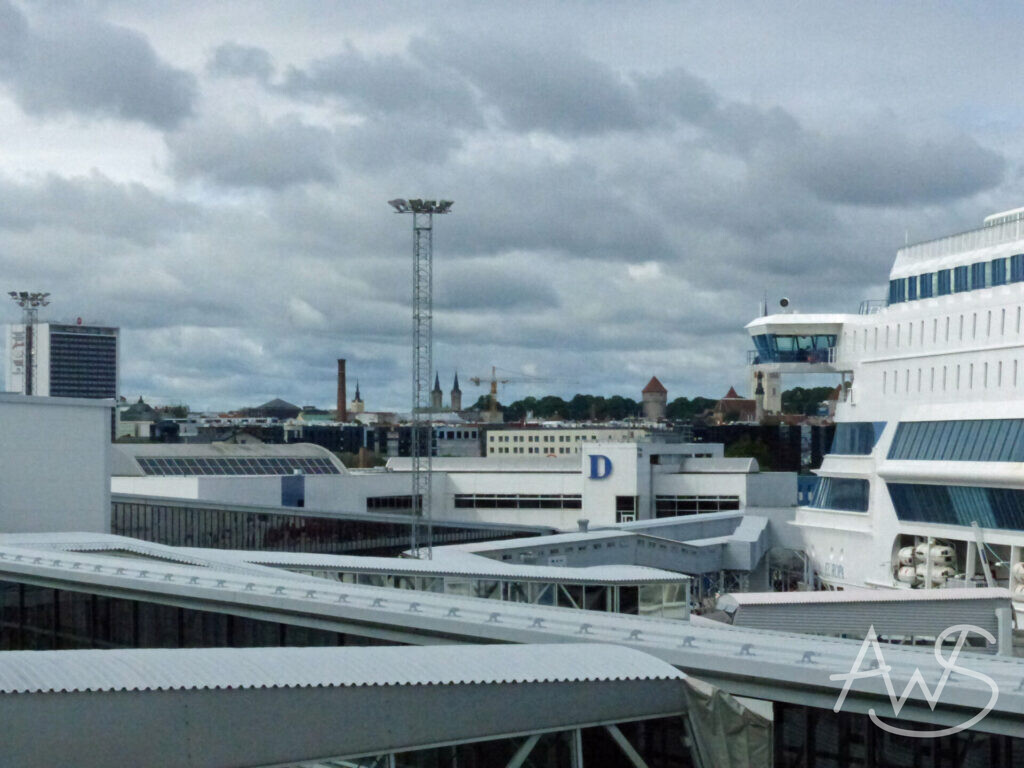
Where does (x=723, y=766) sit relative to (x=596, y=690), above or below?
below

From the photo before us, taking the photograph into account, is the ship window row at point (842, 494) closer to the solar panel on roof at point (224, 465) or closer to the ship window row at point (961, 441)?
the ship window row at point (961, 441)

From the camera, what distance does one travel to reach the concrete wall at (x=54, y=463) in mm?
44156

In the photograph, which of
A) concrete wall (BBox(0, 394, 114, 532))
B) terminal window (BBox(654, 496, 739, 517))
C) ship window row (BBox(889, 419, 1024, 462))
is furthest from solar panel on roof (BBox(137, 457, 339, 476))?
ship window row (BBox(889, 419, 1024, 462))

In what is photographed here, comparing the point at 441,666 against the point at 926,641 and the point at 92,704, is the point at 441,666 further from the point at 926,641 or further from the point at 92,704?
the point at 926,641

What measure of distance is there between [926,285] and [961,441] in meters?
7.23

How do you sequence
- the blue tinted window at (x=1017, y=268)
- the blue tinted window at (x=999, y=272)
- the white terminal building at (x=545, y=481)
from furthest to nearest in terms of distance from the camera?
the white terminal building at (x=545, y=481), the blue tinted window at (x=999, y=272), the blue tinted window at (x=1017, y=268)

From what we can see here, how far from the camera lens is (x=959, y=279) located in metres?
44.5

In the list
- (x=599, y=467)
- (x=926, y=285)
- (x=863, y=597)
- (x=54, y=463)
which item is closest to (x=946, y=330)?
(x=926, y=285)

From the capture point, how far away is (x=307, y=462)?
3511 inches

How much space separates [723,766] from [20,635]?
2105cm

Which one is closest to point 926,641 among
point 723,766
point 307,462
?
point 723,766

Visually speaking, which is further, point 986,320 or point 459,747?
point 986,320

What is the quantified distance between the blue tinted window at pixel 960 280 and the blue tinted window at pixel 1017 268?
2.40 metres

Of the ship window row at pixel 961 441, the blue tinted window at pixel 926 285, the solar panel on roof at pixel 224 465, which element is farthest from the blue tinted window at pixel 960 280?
the solar panel on roof at pixel 224 465
